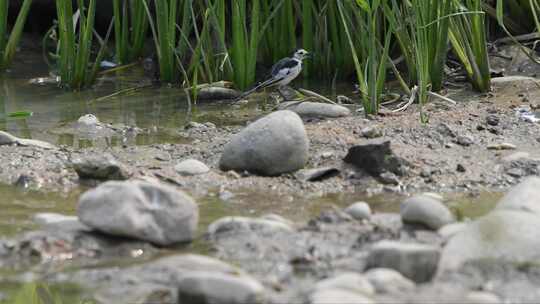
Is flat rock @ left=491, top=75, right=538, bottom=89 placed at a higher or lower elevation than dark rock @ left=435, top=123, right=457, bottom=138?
lower

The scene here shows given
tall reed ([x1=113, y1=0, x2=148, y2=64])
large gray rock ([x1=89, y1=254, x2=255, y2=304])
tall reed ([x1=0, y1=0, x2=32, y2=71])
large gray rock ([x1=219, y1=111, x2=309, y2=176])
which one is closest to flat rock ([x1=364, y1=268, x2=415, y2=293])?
large gray rock ([x1=89, y1=254, x2=255, y2=304])

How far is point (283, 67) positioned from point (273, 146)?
5.78 ft

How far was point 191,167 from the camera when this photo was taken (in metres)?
5.12

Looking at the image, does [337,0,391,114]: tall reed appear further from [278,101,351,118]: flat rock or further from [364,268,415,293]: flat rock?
[364,268,415,293]: flat rock

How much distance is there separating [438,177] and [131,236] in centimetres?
173

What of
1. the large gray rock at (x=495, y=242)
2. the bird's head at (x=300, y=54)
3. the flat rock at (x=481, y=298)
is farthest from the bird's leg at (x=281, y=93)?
the flat rock at (x=481, y=298)

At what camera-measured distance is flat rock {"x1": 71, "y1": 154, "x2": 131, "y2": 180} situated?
16.0ft

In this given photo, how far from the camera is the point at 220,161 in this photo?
17.0 ft

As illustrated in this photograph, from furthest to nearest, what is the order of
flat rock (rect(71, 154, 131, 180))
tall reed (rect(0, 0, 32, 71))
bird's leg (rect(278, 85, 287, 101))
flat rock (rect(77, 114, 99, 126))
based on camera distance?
tall reed (rect(0, 0, 32, 71))
bird's leg (rect(278, 85, 287, 101))
flat rock (rect(77, 114, 99, 126))
flat rock (rect(71, 154, 131, 180))

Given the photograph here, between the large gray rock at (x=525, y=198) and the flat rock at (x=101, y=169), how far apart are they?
1736mm

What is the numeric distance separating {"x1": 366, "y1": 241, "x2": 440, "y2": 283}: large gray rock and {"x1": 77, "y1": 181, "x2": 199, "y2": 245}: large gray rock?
779 mm

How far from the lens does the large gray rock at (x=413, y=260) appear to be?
335 cm

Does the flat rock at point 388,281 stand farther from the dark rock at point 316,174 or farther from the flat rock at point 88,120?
the flat rock at point 88,120

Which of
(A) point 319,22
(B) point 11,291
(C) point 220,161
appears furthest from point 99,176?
A: (A) point 319,22
